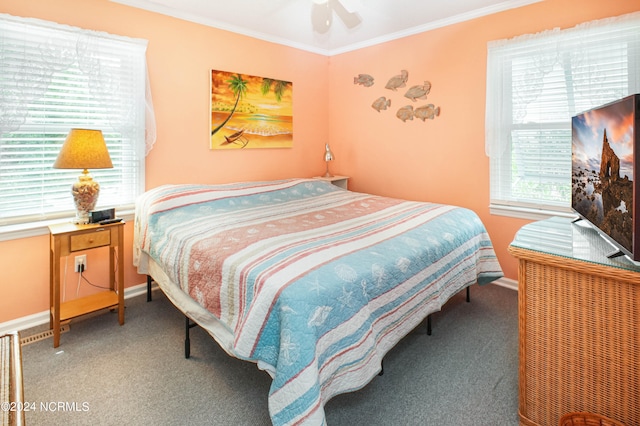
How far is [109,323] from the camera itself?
2.52 m

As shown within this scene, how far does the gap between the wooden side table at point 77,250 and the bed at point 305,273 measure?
0.23 meters

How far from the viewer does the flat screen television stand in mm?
1168

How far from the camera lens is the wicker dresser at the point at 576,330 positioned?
127 centimetres

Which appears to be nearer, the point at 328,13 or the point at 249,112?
the point at 328,13

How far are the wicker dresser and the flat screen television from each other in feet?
0.31

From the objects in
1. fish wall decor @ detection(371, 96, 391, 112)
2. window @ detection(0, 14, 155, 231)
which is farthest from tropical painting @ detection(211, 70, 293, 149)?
fish wall decor @ detection(371, 96, 391, 112)

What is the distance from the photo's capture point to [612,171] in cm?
136

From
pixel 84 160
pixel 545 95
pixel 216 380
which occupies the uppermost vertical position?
pixel 545 95

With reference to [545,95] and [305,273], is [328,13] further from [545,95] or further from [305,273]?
[305,273]

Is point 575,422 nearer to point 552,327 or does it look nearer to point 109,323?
point 552,327

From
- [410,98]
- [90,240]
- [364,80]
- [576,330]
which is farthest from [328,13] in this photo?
[576,330]

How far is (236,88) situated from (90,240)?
6.32 ft

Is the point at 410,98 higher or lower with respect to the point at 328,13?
lower

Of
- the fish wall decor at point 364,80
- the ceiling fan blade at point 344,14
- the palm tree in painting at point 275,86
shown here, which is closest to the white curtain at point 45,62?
the palm tree in painting at point 275,86
